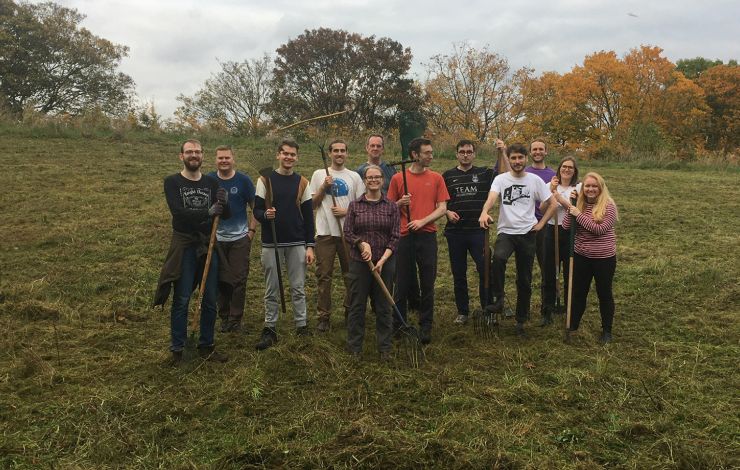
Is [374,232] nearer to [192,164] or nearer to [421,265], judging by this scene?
[421,265]

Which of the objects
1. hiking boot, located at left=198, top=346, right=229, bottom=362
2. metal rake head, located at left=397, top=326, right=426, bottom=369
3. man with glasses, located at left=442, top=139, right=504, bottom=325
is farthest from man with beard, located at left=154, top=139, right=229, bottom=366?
man with glasses, located at left=442, top=139, right=504, bottom=325

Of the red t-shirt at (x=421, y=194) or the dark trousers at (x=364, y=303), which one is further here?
the red t-shirt at (x=421, y=194)

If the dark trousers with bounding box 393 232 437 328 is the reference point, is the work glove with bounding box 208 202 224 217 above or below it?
above

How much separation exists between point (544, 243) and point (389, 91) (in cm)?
2641

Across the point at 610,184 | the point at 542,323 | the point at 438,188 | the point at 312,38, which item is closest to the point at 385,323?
the point at 438,188

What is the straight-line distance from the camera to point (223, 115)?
104ft

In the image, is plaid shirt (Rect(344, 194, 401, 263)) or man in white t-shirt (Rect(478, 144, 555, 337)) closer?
plaid shirt (Rect(344, 194, 401, 263))

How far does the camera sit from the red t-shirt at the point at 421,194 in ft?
15.7

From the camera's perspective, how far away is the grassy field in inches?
121

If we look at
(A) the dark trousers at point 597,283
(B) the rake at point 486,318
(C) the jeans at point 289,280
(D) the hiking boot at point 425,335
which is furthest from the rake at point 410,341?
(A) the dark trousers at point 597,283

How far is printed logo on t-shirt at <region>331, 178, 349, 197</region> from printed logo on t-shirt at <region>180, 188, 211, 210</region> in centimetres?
119

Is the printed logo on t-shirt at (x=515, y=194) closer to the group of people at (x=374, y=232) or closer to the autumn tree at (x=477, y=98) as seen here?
the group of people at (x=374, y=232)

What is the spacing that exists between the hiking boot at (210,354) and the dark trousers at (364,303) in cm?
108

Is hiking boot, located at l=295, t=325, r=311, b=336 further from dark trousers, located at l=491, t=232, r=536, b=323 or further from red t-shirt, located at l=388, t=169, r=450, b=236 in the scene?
dark trousers, located at l=491, t=232, r=536, b=323
